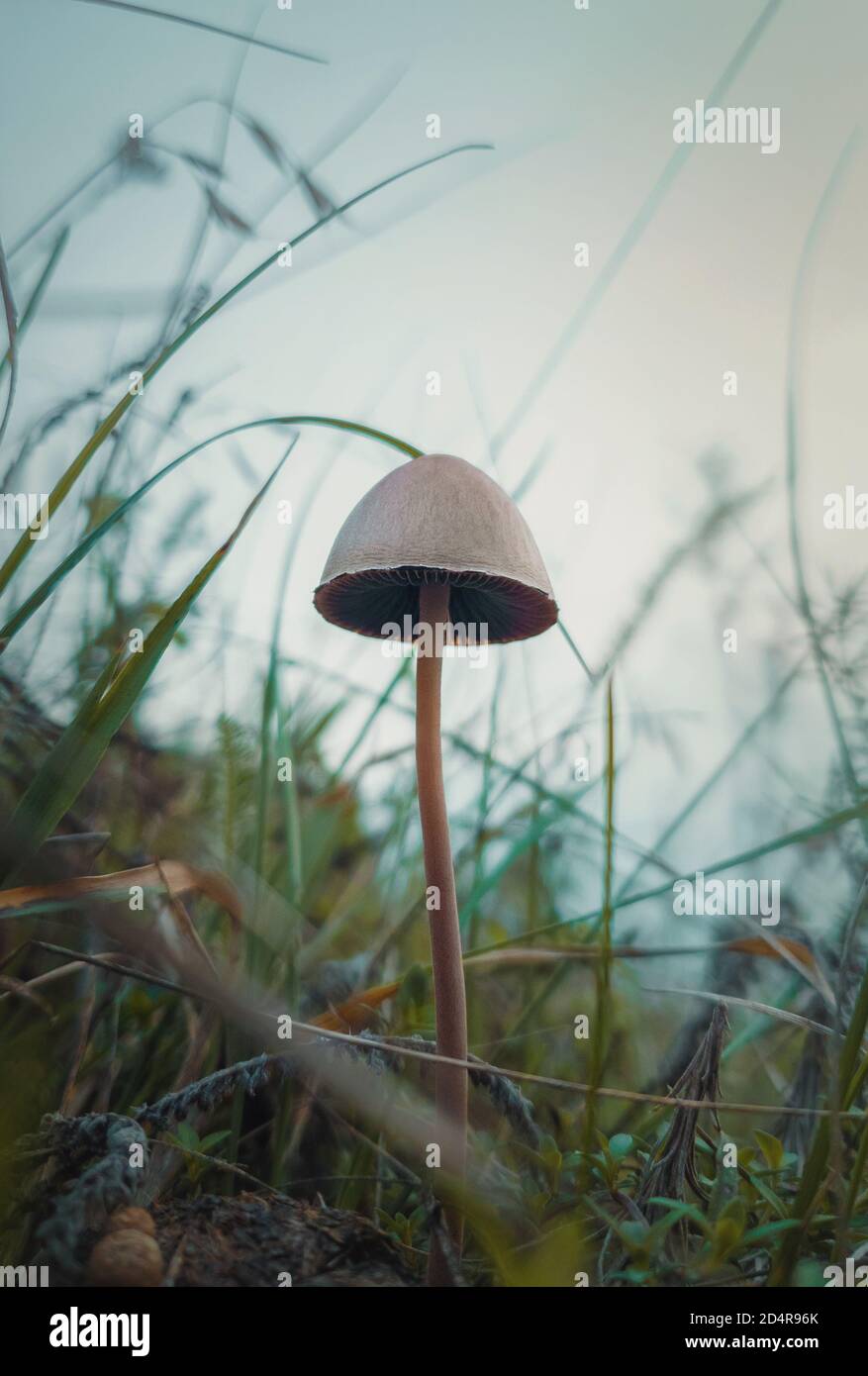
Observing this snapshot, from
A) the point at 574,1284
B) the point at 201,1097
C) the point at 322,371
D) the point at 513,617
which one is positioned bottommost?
the point at 574,1284

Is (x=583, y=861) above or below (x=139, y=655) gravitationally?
below

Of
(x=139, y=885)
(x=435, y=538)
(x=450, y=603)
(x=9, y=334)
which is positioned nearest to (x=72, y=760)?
(x=139, y=885)

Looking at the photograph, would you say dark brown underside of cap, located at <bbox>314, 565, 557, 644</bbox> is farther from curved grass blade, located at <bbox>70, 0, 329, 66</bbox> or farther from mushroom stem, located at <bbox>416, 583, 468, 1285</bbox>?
curved grass blade, located at <bbox>70, 0, 329, 66</bbox>

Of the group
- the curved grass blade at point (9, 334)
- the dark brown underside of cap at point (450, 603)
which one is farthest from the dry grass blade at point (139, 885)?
the curved grass blade at point (9, 334)

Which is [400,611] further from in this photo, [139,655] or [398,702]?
[139,655]

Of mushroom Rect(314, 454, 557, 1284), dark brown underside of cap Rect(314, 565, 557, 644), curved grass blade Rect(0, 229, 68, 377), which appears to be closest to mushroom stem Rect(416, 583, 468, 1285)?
mushroom Rect(314, 454, 557, 1284)
